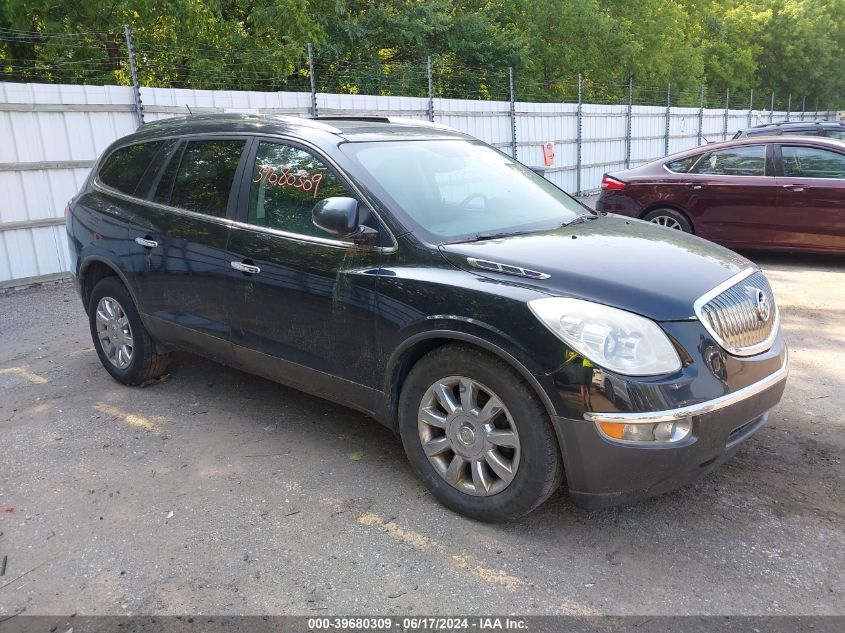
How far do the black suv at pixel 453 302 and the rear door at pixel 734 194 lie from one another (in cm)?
482

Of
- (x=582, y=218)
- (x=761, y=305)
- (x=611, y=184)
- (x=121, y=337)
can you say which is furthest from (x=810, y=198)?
(x=121, y=337)

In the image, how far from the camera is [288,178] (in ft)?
13.1

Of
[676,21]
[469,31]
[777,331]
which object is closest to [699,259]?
[777,331]

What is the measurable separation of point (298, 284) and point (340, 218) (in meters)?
0.53

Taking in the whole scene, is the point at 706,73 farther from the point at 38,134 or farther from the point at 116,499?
the point at 116,499

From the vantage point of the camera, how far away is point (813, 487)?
11.5 feet

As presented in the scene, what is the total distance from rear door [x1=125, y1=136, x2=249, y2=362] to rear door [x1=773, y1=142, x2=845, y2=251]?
6558 millimetres

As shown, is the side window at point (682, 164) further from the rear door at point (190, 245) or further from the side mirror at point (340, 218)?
the side mirror at point (340, 218)

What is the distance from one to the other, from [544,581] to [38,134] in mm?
8228

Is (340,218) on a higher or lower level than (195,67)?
lower

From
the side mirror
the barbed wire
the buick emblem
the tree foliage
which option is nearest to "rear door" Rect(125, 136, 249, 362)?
the side mirror

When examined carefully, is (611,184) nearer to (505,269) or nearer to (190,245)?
(190,245)

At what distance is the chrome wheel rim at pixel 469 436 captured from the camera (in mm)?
3127

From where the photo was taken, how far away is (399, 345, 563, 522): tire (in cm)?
300
